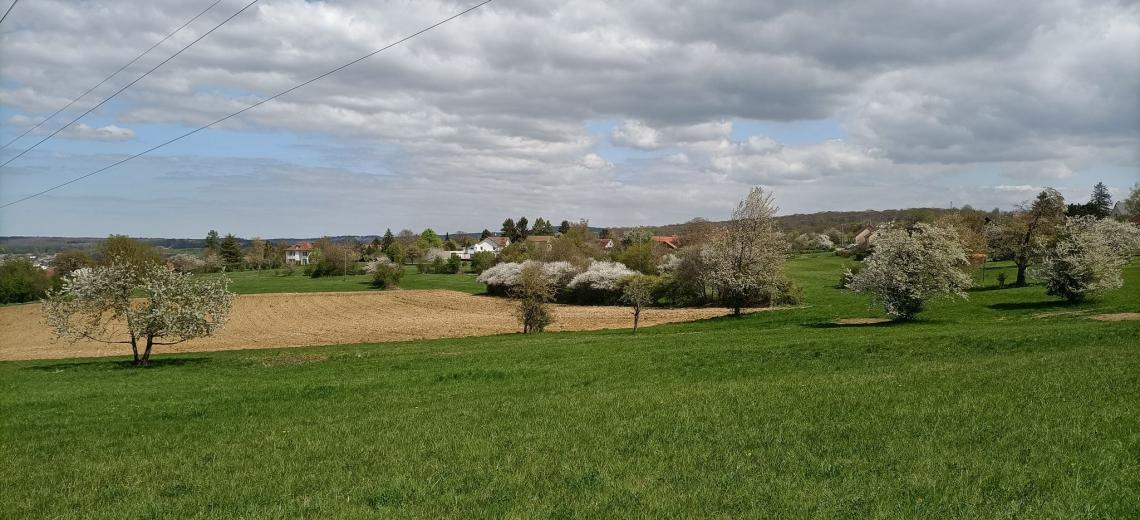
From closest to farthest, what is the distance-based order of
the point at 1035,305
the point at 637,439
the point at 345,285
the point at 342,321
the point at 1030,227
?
1. the point at 637,439
2. the point at 1035,305
3. the point at 1030,227
4. the point at 342,321
5. the point at 345,285

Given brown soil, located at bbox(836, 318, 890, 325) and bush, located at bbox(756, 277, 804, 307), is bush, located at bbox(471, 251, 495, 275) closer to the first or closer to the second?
bush, located at bbox(756, 277, 804, 307)

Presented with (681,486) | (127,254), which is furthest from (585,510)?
(127,254)

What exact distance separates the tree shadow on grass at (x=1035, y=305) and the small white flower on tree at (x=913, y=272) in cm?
599

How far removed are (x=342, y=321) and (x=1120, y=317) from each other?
60.4 m

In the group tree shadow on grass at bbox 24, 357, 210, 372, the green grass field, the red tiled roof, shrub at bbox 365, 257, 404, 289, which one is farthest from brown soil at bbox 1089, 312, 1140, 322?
shrub at bbox 365, 257, 404, 289

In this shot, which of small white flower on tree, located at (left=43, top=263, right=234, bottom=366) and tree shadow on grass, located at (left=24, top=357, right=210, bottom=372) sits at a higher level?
small white flower on tree, located at (left=43, top=263, right=234, bottom=366)

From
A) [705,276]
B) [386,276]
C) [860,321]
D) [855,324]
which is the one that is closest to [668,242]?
[386,276]

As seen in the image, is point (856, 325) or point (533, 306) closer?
point (856, 325)

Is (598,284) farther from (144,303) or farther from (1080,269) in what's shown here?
(144,303)

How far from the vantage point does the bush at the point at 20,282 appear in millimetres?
82625

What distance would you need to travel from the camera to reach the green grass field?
7879 millimetres

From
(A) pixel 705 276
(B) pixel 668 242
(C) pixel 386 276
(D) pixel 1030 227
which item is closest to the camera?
(D) pixel 1030 227

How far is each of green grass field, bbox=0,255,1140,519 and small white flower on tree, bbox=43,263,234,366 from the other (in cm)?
805

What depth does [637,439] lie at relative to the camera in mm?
10836
